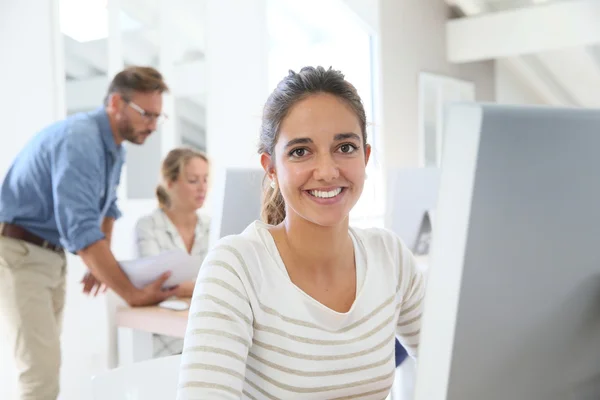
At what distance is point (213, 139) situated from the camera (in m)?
3.94

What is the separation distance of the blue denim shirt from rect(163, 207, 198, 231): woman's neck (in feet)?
1.76

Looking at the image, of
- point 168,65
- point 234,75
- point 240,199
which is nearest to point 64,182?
point 240,199

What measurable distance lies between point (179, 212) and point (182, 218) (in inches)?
1.4

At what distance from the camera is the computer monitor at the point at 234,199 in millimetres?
1420

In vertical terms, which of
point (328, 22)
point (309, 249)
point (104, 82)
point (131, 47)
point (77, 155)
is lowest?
point (309, 249)

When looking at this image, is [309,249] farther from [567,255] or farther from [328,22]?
[328,22]

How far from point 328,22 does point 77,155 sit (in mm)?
3758

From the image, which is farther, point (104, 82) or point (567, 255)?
point (104, 82)

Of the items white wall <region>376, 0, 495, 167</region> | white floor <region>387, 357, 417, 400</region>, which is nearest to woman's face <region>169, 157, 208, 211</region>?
white floor <region>387, 357, 417, 400</region>

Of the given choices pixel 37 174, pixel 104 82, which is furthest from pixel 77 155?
pixel 104 82

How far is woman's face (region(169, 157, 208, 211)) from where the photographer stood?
2.90 metres

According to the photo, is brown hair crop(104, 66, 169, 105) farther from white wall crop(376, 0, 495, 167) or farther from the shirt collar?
white wall crop(376, 0, 495, 167)

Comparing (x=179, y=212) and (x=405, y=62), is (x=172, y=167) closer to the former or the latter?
(x=179, y=212)

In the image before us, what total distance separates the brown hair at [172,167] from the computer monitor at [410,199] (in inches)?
38.9
